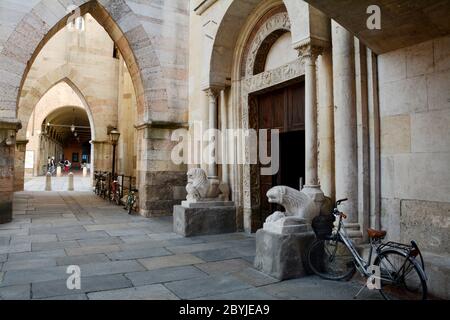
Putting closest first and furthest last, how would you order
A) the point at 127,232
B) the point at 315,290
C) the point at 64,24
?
the point at 315,290 → the point at 127,232 → the point at 64,24

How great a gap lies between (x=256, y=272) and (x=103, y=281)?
1.54m

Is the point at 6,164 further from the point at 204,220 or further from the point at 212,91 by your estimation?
the point at 212,91

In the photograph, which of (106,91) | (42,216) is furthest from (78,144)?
(42,216)

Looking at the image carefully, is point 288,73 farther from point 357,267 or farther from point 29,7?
point 29,7

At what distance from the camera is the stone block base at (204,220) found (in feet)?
18.5

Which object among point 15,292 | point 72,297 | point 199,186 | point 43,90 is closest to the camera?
point 72,297

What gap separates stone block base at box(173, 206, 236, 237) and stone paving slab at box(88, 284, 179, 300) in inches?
98.6

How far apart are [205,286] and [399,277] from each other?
5.45ft

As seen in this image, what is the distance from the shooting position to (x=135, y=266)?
152 inches

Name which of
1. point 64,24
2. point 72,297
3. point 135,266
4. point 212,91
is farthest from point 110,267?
point 64,24

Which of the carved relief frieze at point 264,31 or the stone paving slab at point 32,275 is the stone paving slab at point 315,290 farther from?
the carved relief frieze at point 264,31

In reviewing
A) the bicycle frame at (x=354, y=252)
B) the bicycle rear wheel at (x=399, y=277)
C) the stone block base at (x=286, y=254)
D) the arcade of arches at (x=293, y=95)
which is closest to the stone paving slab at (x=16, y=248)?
the arcade of arches at (x=293, y=95)

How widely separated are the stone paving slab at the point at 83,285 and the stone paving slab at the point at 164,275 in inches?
4.0

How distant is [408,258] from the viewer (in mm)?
2662
